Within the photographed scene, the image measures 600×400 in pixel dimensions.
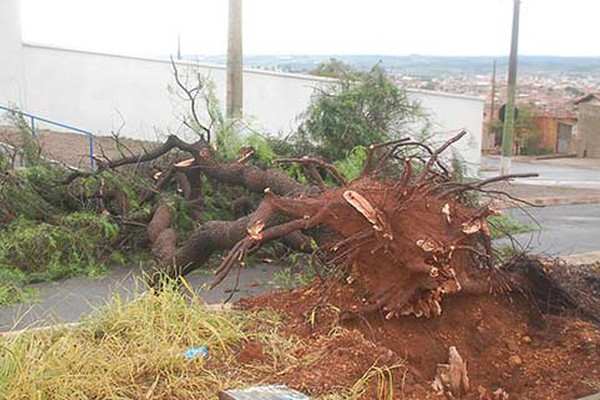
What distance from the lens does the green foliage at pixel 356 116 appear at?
12273mm

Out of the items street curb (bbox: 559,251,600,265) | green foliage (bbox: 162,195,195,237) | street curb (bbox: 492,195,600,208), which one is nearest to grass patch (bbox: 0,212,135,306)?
green foliage (bbox: 162,195,195,237)

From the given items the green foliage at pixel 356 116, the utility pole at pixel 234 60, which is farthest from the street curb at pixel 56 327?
the utility pole at pixel 234 60

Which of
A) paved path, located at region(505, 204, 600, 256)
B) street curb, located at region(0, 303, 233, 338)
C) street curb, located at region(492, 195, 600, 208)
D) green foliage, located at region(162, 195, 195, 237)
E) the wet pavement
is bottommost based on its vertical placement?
street curb, located at region(492, 195, 600, 208)

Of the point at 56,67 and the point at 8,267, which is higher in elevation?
the point at 56,67

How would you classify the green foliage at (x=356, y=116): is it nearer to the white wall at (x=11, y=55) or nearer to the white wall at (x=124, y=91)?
the white wall at (x=124, y=91)

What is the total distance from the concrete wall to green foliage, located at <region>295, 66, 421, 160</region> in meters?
34.2

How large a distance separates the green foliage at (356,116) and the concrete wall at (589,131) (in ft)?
112

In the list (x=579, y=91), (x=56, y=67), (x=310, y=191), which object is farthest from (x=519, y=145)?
(x=310, y=191)

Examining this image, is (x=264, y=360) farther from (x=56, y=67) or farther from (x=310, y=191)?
(x=56, y=67)

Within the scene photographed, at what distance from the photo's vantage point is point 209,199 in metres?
9.81

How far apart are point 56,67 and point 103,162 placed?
540 inches

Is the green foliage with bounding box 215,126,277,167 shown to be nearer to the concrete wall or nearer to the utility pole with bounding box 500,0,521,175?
the utility pole with bounding box 500,0,521,175

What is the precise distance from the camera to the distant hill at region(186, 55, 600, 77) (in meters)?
16.8

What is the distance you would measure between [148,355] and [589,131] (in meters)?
43.9
